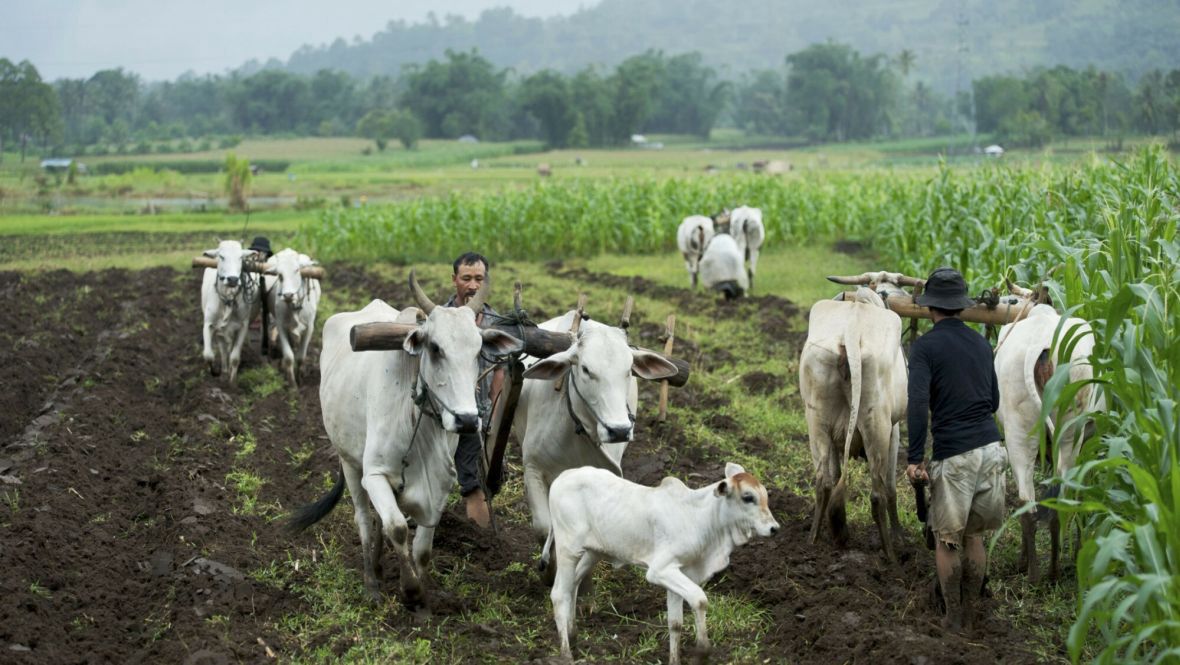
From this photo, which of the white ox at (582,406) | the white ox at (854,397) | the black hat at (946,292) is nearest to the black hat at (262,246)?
the white ox at (582,406)

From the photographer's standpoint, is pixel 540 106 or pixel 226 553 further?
pixel 540 106

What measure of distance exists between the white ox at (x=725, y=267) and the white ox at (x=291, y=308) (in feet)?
22.8

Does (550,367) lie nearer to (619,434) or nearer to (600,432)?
(600,432)

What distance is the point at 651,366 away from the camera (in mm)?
6871

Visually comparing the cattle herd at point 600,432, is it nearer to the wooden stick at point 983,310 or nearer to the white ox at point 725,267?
the wooden stick at point 983,310

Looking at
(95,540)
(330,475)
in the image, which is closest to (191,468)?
(330,475)

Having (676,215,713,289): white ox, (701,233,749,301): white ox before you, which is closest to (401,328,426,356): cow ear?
(701,233,749,301): white ox

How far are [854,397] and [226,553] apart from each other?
3878 mm

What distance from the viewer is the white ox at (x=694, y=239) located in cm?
2031

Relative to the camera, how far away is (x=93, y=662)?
620cm

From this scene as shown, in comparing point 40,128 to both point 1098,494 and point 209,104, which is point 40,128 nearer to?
point 1098,494

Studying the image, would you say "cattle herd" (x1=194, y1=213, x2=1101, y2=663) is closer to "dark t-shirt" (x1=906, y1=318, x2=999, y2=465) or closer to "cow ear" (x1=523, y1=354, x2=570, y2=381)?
"cow ear" (x1=523, y1=354, x2=570, y2=381)

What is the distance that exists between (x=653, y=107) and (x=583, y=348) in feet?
312

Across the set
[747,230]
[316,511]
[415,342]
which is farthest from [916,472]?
[747,230]
